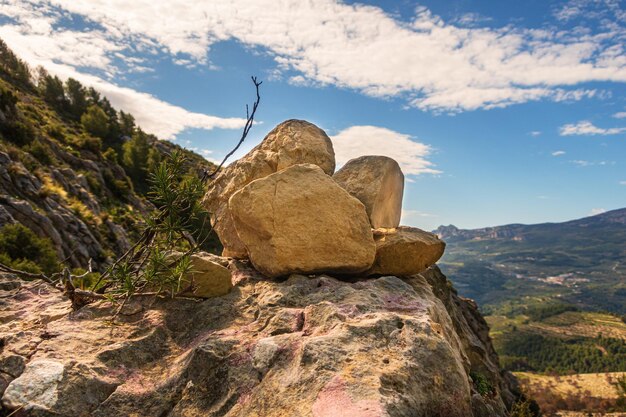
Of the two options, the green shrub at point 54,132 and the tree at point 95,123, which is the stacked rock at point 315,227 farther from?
the tree at point 95,123

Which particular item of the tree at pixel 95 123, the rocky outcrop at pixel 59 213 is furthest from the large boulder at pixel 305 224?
the tree at pixel 95 123

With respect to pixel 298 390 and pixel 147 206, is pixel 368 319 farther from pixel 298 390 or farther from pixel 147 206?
pixel 147 206

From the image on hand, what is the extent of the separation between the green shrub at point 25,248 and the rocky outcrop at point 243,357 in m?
10.2

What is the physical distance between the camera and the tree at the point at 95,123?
238 feet

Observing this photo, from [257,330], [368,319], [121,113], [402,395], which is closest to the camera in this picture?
[402,395]

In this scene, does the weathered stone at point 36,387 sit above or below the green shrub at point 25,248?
below

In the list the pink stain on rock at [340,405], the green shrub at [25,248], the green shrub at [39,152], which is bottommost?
the pink stain on rock at [340,405]

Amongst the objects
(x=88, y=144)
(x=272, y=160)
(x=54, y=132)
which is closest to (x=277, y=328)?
(x=272, y=160)

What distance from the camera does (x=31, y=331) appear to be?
7602 mm

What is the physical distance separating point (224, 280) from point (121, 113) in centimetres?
10087

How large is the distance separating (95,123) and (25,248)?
65626 millimetres

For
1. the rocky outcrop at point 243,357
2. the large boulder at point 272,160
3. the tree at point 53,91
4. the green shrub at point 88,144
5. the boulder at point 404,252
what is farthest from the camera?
the tree at point 53,91

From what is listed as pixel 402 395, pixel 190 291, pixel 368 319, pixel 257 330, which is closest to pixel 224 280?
pixel 190 291

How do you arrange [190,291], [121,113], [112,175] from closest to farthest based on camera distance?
1. [190,291]
2. [112,175]
3. [121,113]
